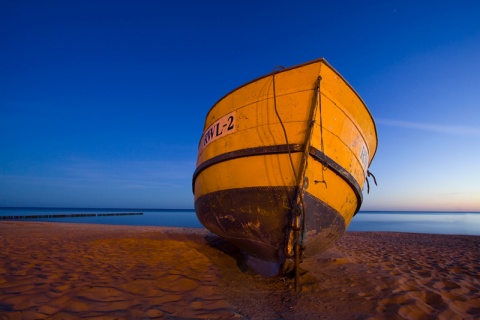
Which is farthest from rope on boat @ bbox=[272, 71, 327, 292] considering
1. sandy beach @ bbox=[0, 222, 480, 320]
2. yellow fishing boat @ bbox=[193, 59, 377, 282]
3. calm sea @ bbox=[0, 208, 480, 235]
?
calm sea @ bbox=[0, 208, 480, 235]

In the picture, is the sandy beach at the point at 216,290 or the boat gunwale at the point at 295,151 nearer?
the sandy beach at the point at 216,290

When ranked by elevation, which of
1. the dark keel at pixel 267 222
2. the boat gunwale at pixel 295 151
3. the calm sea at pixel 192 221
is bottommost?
the calm sea at pixel 192 221

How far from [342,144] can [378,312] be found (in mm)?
1938

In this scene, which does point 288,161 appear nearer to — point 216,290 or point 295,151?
point 295,151

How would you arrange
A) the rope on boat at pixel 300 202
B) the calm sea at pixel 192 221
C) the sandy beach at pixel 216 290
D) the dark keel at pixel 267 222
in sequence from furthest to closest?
the calm sea at pixel 192 221 < the dark keel at pixel 267 222 < the rope on boat at pixel 300 202 < the sandy beach at pixel 216 290

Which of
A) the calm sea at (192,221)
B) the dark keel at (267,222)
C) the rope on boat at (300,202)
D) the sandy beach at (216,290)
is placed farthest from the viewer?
the calm sea at (192,221)

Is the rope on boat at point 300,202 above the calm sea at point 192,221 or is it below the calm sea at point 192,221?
above

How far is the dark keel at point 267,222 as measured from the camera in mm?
2957

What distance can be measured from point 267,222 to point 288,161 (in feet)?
2.74

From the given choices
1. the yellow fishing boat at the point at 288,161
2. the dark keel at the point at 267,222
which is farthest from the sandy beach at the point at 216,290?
the yellow fishing boat at the point at 288,161

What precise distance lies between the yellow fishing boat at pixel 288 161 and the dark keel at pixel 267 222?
0.04ft

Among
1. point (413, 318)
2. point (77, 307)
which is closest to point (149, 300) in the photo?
point (77, 307)

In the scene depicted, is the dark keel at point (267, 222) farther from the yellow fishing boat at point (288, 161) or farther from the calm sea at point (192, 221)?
the calm sea at point (192, 221)

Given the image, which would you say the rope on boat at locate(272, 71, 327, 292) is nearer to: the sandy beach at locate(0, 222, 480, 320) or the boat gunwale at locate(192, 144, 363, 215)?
the boat gunwale at locate(192, 144, 363, 215)
